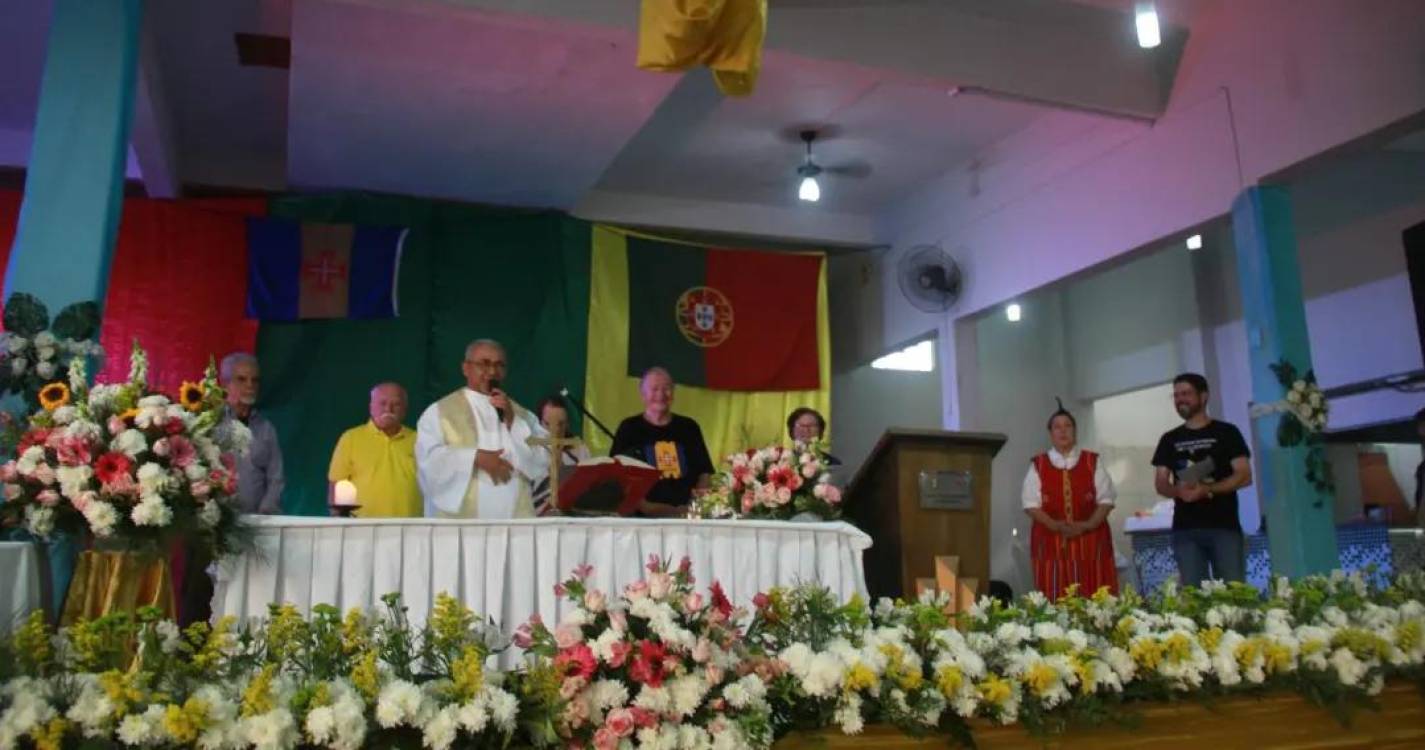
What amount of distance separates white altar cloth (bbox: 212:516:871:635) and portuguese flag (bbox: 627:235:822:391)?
15.5 ft

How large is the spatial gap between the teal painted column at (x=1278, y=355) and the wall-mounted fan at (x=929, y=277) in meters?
2.45

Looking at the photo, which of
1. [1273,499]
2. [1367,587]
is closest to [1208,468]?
[1273,499]

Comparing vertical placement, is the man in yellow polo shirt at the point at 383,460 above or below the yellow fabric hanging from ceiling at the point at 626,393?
below

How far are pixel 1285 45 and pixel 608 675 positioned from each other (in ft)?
17.9

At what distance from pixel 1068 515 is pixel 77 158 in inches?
185

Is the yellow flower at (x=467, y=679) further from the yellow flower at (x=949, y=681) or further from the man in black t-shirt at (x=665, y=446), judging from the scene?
the man in black t-shirt at (x=665, y=446)

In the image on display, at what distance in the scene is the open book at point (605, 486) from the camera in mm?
3760

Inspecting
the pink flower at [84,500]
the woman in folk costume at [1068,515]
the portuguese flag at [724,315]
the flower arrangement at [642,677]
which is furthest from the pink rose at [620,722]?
the portuguese flag at [724,315]

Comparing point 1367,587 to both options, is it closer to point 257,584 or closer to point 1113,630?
point 1113,630

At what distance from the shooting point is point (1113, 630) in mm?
2566

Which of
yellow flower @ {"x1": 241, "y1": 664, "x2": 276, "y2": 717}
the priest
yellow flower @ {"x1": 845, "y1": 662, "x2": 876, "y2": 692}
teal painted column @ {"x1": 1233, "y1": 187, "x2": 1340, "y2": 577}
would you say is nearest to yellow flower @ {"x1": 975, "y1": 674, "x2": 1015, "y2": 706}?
yellow flower @ {"x1": 845, "y1": 662, "x2": 876, "y2": 692}

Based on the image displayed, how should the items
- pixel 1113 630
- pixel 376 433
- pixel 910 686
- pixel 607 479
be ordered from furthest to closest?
1. pixel 376 433
2. pixel 607 479
3. pixel 1113 630
4. pixel 910 686

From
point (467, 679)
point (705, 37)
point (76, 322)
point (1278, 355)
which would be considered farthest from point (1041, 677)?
point (1278, 355)

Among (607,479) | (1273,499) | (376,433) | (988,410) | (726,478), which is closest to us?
(607,479)
